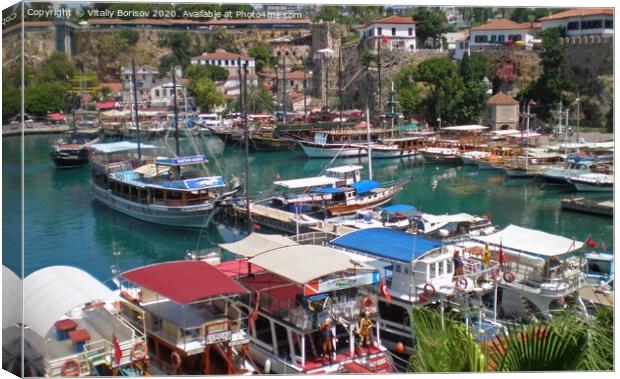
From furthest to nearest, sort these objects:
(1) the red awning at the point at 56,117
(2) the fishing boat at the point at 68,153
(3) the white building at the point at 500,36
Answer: (3) the white building at the point at 500,36 → (2) the fishing boat at the point at 68,153 → (1) the red awning at the point at 56,117

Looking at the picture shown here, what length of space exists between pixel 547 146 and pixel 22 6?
16665 mm

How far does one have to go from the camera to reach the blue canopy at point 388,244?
7113 mm

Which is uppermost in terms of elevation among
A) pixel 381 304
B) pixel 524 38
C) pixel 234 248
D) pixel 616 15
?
pixel 524 38

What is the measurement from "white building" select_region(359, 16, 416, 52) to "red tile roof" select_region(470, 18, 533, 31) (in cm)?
251

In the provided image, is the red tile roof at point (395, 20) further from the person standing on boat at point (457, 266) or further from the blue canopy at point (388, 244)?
the person standing on boat at point (457, 266)

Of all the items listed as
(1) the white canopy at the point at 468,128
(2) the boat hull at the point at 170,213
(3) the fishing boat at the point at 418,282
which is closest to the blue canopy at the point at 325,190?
(2) the boat hull at the point at 170,213

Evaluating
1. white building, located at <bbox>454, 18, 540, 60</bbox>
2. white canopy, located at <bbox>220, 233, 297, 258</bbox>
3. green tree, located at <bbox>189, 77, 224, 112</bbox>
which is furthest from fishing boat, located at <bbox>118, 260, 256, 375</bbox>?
green tree, located at <bbox>189, 77, 224, 112</bbox>

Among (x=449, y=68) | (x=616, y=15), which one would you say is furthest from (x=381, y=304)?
(x=449, y=68)

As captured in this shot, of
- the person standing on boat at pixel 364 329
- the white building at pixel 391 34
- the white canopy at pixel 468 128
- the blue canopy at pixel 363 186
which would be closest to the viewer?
the person standing on boat at pixel 364 329

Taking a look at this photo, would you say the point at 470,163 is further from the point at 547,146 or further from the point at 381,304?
the point at 381,304

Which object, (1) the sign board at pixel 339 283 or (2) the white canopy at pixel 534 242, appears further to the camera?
(2) the white canopy at pixel 534 242

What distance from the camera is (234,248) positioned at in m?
7.25

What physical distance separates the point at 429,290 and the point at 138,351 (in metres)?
2.62

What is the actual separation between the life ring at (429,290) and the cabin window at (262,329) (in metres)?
1.47
